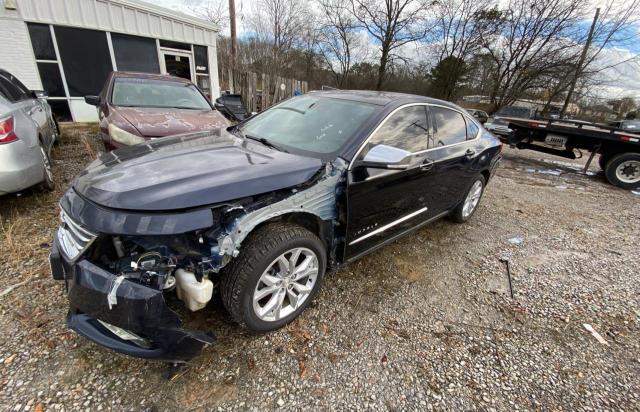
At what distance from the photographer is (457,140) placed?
3410 millimetres

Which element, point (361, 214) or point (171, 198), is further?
point (361, 214)

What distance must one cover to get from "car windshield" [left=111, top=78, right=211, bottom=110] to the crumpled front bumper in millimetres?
3964

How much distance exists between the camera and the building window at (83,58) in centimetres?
830

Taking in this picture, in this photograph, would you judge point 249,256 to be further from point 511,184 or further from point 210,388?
point 511,184

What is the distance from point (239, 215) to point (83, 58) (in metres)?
10.2

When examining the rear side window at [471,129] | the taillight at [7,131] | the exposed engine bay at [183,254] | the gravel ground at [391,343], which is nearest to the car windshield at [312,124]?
the exposed engine bay at [183,254]

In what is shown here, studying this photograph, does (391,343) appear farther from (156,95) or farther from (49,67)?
(49,67)

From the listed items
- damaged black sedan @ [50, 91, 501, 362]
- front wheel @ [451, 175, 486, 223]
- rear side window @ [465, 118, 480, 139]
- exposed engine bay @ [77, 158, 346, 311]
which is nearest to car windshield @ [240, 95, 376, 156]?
damaged black sedan @ [50, 91, 501, 362]

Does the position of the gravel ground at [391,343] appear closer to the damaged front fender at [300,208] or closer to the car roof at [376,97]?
the damaged front fender at [300,208]

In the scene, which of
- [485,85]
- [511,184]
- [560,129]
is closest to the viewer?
[511,184]

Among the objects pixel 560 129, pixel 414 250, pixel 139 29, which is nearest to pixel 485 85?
pixel 560 129

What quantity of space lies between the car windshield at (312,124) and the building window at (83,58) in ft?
28.4

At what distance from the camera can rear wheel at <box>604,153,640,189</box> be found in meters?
6.71

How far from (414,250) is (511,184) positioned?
172 inches
